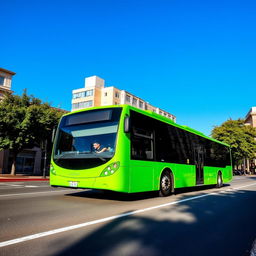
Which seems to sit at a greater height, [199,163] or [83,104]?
[83,104]

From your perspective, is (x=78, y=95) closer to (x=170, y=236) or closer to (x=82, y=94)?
(x=82, y=94)

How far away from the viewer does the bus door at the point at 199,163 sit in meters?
11.5

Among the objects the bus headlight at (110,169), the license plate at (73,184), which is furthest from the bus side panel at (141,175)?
the license plate at (73,184)

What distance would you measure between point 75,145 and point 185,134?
5.57 meters

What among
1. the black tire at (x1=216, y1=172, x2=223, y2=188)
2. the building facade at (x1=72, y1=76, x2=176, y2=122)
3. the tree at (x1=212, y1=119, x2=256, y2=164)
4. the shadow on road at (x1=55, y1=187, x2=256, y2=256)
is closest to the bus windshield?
the shadow on road at (x1=55, y1=187, x2=256, y2=256)

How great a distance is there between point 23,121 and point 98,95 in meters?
44.5

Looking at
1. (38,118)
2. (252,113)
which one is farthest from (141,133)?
(252,113)

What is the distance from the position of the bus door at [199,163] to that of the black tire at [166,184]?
9.69ft

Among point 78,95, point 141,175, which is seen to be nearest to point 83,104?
point 78,95

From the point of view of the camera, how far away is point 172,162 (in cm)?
922

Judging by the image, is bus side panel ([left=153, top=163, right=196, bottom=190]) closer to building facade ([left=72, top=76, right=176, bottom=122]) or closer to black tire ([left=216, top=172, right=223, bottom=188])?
Answer: black tire ([left=216, top=172, right=223, bottom=188])

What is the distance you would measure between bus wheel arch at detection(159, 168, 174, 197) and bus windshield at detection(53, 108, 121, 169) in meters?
2.73

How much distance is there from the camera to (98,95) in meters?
66.9

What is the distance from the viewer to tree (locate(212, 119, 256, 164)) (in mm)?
49062
